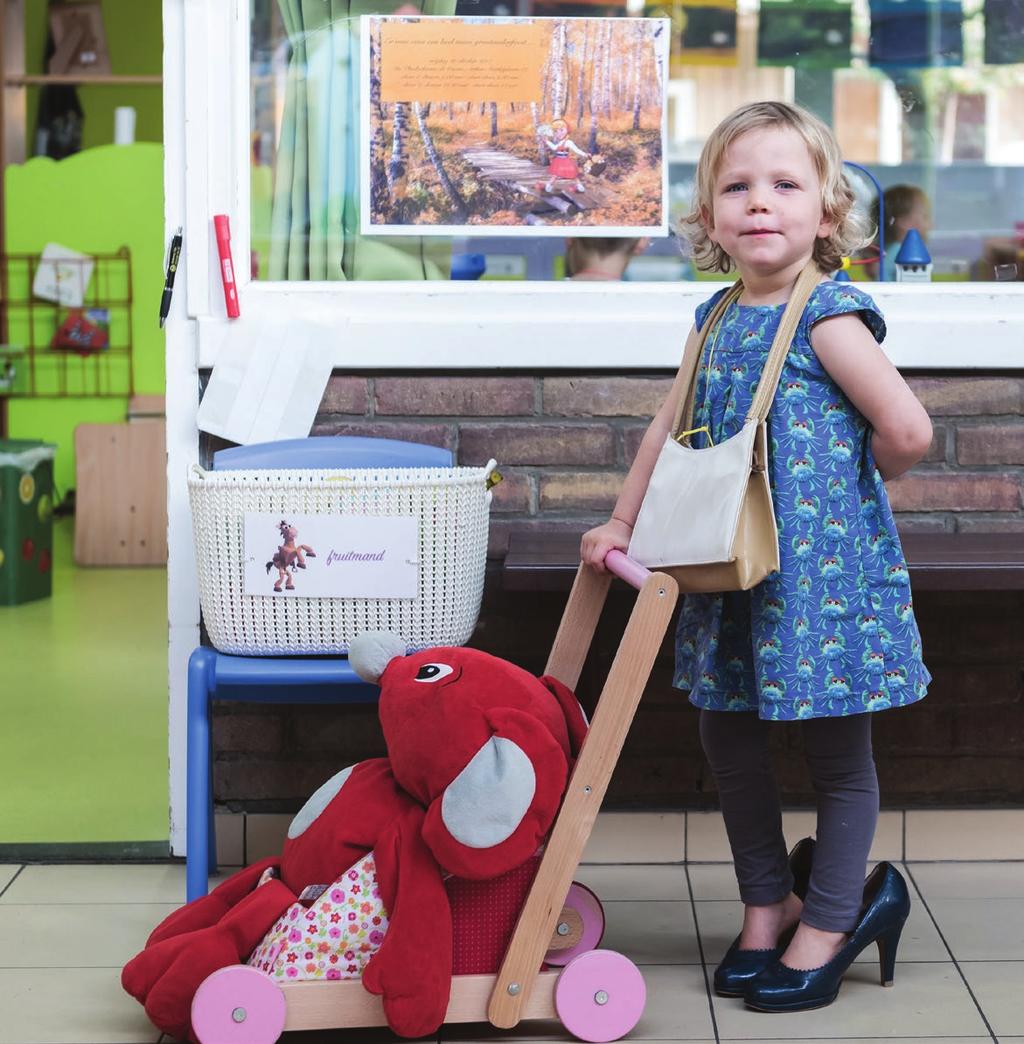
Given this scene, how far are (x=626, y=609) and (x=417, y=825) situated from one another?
2.90 ft

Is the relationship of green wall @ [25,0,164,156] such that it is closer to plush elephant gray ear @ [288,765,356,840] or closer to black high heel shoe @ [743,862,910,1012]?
plush elephant gray ear @ [288,765,356,840]

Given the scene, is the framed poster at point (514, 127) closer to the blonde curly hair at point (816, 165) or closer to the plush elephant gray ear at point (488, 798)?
the blonde curly hair at point (816, 165)

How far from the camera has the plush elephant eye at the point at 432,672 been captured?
206cm

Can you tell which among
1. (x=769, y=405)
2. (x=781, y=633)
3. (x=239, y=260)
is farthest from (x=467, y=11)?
(x=781, y=633)

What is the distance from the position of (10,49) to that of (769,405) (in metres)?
6.19

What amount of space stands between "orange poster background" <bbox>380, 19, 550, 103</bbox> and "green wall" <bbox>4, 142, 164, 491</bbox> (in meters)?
4.52

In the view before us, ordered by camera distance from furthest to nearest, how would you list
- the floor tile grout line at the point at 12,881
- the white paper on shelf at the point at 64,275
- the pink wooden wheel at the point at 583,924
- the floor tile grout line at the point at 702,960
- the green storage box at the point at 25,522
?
the white paper on shelf at the point at 64,275, the green storage box at the point at 25,522, the floor tile grout line at the point at 12,881, the pink wooden wheel at the point at 583,924, the floor tile grout line at the point at 702,960

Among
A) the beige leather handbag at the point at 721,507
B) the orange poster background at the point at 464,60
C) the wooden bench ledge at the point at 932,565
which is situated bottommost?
the wooden bench ledge at the point at 932,565

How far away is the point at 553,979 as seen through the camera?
2104 millimetres

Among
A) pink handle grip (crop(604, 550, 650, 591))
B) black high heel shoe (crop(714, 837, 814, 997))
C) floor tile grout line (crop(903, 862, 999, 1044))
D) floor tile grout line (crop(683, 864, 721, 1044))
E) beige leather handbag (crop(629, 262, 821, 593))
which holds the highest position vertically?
beige leather handbag (crop(629, 262, 821, 593))

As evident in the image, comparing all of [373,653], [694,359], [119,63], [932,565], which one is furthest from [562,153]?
[119,63]

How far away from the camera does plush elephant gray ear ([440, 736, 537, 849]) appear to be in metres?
1.95

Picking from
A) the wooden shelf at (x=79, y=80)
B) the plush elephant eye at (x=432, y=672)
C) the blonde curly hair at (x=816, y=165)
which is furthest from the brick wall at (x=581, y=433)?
the wooden shelf at (x=79, y=80)

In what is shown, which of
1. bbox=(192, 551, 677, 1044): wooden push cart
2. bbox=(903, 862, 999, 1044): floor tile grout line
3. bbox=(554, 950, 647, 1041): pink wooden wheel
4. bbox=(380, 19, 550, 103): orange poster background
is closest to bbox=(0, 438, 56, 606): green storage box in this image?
bbox=(380, 19, 550, 103): orange poster background
